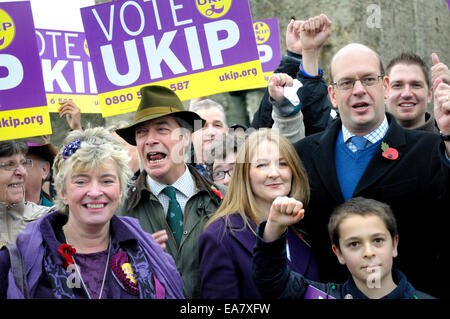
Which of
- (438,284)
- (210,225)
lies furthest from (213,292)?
(438,284)

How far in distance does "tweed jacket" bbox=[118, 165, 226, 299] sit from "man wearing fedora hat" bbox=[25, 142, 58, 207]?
1.00 metres

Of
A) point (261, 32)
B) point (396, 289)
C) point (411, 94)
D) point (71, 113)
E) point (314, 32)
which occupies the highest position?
point (261, 32)

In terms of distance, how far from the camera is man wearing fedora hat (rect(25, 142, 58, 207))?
13.7 ft

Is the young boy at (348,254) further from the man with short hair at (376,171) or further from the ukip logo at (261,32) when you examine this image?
the ukip logo at (261,32)

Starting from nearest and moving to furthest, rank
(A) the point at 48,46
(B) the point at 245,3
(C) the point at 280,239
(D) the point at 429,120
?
(C) the point at 280,239 < (D) the point at 429,120 < (B) the point at 245,3 < (A) the point at 48,46

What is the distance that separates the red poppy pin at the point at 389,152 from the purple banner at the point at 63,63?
3821mm

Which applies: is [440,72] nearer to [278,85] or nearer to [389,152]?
[389,152]

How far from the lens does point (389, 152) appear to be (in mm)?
3021

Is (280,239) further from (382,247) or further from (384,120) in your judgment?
(384,120)

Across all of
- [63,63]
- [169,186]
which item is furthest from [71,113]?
[169,186]

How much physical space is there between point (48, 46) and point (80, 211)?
3.75 m

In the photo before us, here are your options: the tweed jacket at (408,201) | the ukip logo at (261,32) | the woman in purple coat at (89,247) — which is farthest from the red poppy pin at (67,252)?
the ukip logo at (261,32)

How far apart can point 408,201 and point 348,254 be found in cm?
Result: 47

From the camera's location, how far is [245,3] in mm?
4559
